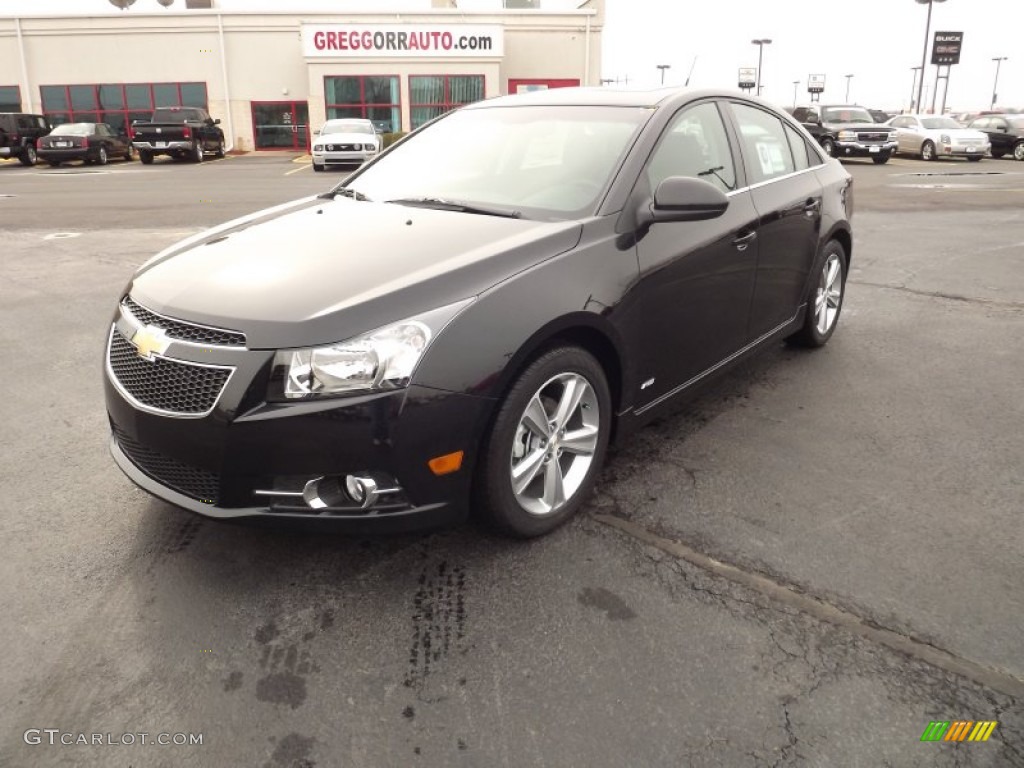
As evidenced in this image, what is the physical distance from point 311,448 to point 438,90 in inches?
1409

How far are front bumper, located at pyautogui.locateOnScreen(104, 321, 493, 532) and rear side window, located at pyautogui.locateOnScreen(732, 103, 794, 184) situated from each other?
7.89 feet

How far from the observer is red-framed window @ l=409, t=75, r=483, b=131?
35.4 meters

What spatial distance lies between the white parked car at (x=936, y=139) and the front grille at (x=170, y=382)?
92.6 feet

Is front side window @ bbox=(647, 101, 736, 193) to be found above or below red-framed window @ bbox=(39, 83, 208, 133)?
below

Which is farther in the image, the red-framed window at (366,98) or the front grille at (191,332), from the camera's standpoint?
the red-framed window at (366,98)

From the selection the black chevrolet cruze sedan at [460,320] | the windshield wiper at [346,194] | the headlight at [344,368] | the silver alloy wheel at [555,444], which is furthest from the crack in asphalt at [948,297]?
the headlight at [344,368]

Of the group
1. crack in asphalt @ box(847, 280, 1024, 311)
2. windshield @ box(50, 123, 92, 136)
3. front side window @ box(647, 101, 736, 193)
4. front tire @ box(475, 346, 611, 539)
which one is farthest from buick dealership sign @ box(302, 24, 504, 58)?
front tire @ box(475, 346, 611, 539)

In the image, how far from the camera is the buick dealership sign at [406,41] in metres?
34.7

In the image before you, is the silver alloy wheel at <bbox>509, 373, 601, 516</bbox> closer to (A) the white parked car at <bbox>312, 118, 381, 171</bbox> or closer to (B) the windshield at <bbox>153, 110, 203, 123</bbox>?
(A) the white parked car at <bbox>312, 118, 381, 171</bbox>

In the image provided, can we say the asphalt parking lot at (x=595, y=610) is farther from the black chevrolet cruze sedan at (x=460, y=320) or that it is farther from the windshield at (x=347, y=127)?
the windshield at (x=347, y=127)

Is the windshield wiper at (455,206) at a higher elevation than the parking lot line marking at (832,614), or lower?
higher

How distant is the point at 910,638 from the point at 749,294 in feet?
6.65

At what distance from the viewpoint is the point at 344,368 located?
7.99 ft

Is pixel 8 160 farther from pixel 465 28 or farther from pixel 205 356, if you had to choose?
pixel 205 356
